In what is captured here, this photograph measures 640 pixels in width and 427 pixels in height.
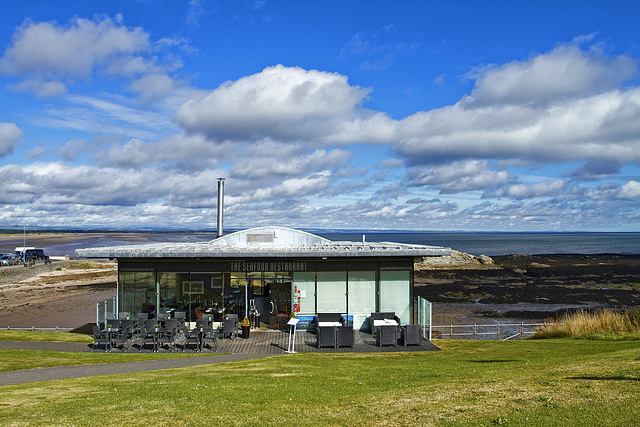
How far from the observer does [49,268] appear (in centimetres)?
6022

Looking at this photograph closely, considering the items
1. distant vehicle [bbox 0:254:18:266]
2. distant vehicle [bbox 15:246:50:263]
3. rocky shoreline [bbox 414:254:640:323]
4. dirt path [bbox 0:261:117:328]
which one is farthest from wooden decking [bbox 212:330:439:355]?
distant vehicle [bbox 0:254:18:266]

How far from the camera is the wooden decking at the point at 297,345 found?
16.0m

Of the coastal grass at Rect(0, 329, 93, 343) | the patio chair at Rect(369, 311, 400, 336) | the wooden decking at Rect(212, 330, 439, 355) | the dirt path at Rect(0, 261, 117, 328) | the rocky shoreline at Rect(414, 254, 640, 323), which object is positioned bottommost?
the rocky shoreline at Rect(414, 254, 640, 323)

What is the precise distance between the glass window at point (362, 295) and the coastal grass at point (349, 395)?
6.00m

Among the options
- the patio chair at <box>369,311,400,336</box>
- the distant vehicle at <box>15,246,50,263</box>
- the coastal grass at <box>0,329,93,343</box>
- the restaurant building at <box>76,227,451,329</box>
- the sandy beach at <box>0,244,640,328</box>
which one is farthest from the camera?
the distant vehicle at <box>15,246,50,263</box>

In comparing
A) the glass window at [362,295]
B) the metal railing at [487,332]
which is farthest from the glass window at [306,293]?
the metal railing at [487,332]

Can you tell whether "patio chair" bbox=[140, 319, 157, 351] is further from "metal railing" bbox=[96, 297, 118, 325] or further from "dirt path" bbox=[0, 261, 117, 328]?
"dirt path" bbox=[0, 261, 117, 328]

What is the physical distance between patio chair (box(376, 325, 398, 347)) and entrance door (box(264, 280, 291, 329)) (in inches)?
167

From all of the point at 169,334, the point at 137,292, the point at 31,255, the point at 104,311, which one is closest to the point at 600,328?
the point at 169,334

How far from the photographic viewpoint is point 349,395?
8953 millimetres

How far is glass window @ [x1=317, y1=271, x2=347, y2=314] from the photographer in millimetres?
19281

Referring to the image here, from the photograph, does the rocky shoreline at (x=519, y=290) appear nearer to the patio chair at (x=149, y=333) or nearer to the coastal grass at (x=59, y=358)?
the patio chair at (x=149, y=333)

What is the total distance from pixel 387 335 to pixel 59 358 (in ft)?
32.4

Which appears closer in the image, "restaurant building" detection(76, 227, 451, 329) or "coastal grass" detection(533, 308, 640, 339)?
"coastal grass" detection(533, 308, 640, 339)
